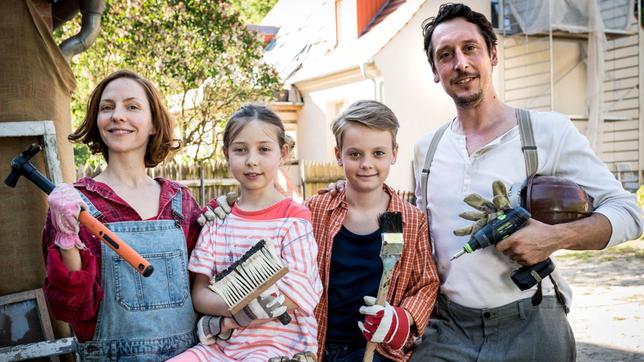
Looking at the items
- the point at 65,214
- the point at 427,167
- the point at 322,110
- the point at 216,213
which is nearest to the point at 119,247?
the point at 65,214

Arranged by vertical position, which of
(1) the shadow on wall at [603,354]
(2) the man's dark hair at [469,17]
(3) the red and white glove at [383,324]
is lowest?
(1) the shadow on wall at [603,354]

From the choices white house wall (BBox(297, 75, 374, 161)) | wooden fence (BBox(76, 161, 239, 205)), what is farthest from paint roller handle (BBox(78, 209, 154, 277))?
white house wall (BBox(297, 75, 374, 161))

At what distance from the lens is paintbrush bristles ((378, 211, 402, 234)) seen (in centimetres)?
282

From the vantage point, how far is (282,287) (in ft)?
9.07

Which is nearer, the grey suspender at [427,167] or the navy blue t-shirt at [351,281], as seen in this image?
the navy blue t-shirt at [351,281]

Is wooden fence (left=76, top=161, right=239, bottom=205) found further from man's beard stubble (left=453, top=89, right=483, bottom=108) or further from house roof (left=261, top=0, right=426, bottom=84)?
man's beard stubble (left=453, top=89, right=483, bottom=108)

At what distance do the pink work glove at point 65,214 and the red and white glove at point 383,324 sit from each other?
1.18 m

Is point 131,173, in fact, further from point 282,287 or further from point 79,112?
point 79,112

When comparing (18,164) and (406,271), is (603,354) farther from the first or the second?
(18,164)

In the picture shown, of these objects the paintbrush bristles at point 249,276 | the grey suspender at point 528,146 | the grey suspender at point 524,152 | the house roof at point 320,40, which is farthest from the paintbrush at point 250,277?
the house roof at point 320,40

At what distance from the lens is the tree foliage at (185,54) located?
11242 millimetres

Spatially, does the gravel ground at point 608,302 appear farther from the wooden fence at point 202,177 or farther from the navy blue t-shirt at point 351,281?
the wooden fence at point 202,177

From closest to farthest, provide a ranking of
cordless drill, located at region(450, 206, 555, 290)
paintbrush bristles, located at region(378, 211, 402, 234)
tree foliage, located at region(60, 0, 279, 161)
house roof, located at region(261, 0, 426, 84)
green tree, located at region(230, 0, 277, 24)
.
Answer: cordless drill, located at region(450, 206, 555, 290)
paintbrush bristles, located at region(378, 211, 402, 234)
tree foliage, located at region(60, 0, 279, 161)
house roof, located at region(261, 0, 426, 84)
green tree, located at region(230, 0, 277, 24)

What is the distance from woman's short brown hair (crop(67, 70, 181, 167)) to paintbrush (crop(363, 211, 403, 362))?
1117 mm
